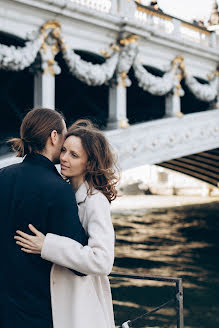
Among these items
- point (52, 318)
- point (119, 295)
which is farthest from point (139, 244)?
point (52, 318)

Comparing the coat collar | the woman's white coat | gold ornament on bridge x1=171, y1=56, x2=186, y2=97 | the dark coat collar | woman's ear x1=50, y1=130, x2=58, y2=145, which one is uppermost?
gold ornament on bridge x1=171, y1=56, x2=186, y2=97

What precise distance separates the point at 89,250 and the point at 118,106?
773cm

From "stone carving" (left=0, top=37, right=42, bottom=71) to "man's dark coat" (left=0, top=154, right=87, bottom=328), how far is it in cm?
541

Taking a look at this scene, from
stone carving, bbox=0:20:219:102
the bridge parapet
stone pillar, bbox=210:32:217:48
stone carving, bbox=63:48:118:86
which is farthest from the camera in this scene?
stone pillar, bbox=210:32:217:48

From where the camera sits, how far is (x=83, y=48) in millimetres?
8578

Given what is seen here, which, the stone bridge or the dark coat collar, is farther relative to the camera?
the stone bridge

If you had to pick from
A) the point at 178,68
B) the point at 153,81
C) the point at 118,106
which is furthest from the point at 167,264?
the point at 178,68

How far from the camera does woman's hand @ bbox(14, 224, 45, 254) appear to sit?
1785 mm

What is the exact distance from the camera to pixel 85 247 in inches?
70.6

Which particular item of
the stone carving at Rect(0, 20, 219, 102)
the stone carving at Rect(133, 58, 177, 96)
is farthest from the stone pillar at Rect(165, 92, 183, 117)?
the stone carving at Rect(133, 58, 177, 96)

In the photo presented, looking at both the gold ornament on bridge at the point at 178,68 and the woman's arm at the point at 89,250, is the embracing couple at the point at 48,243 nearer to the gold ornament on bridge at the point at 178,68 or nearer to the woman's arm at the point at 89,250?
the woman's arm at the point at 89,250

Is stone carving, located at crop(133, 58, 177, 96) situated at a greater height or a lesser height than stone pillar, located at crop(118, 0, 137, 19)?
lesser

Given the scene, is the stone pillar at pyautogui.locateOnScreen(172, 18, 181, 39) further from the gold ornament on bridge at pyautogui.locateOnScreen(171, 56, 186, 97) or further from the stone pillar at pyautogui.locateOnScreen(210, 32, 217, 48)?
the stone pillar at pyautogui.locateOnScreen(210, 32, 217, 48)

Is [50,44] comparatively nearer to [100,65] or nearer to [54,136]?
[100,65]
